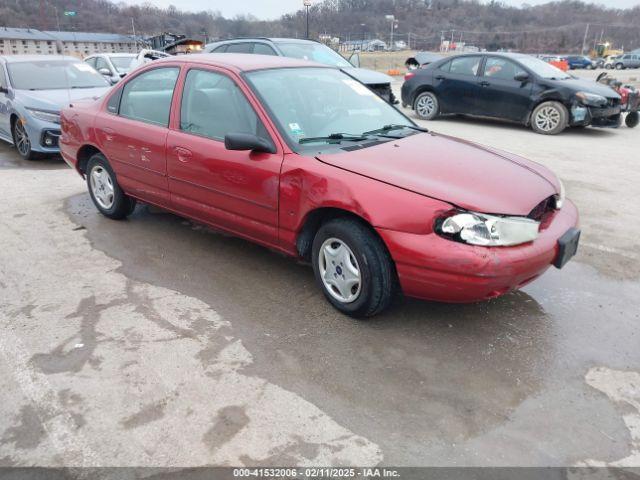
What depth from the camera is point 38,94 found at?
309 inches

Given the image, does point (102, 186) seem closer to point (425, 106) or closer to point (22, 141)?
point (22, 141)

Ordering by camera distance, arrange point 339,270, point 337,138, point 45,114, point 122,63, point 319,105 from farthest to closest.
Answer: point 122,63
point 45,114
point 319,105
point 337,138
point 339,270

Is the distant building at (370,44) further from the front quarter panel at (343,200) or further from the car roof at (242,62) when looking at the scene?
the front quarter panel at (343,200)

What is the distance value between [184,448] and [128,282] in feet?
6.24

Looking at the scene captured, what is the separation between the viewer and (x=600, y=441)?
2369 mm

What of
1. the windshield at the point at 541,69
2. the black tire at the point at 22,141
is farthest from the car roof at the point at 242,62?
the windshield at the point at 541,69

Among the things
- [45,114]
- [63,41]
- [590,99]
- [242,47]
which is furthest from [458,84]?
[63,41]

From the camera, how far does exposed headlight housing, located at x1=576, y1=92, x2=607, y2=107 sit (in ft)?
31.2

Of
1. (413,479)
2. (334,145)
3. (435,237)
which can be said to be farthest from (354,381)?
(334,145)

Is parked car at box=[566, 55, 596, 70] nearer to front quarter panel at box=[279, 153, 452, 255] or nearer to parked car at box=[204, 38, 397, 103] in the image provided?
parked car at box=[204, 38, 397, 103]

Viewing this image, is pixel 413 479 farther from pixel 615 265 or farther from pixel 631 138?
pixel 631 138

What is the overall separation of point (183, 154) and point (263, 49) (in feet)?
20.1

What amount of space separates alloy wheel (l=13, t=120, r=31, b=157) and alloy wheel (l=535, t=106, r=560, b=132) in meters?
9.14

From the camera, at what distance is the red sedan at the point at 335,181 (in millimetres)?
2859
